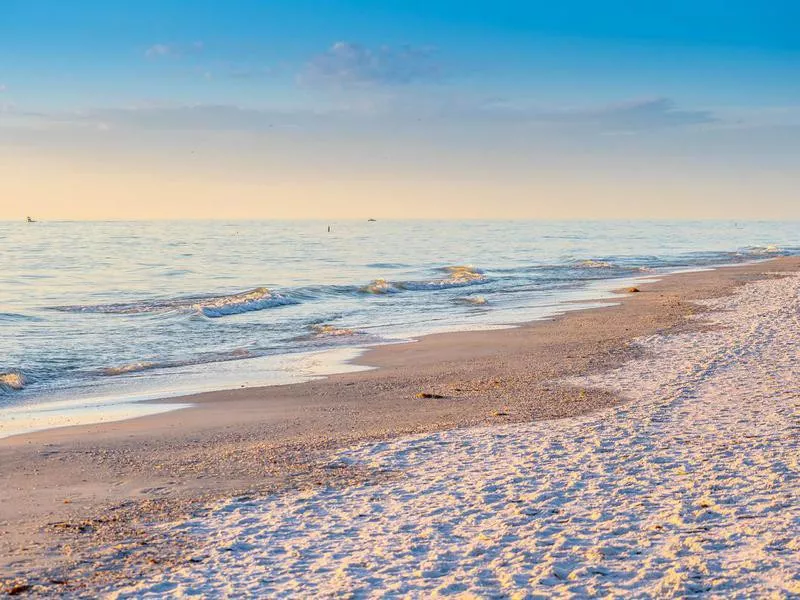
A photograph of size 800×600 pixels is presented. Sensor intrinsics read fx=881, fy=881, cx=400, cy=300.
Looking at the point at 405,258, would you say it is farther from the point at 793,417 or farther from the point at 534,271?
the point at 793,417

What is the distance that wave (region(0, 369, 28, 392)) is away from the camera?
14117mm

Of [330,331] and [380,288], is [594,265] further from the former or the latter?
[330,331]

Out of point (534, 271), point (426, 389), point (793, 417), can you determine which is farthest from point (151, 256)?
point (793, 417)

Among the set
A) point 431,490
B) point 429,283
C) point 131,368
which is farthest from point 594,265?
point 431,490

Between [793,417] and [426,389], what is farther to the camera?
[426,389]

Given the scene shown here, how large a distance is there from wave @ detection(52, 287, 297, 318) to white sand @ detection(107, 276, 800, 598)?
60.4ft

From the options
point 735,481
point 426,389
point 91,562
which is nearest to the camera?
point 91,562

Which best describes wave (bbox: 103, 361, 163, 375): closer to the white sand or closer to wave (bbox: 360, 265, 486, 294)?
the white sand

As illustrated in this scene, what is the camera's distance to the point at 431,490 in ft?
25.5

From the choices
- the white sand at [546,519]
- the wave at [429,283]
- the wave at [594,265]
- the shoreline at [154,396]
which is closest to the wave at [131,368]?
the shoreline at [154,396]

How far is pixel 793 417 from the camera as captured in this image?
396 inches

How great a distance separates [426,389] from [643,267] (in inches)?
1504

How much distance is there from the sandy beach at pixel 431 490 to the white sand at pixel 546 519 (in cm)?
2

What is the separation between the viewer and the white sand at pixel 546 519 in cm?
571
